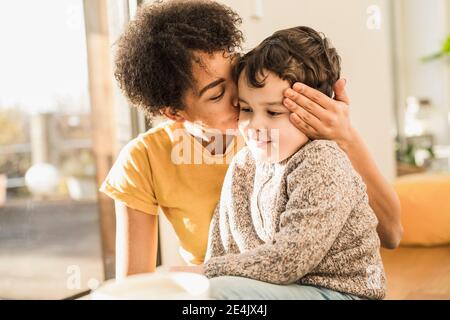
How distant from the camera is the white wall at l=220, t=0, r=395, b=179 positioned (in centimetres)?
182

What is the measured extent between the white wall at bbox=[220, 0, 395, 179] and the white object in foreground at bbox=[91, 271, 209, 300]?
3.90ft

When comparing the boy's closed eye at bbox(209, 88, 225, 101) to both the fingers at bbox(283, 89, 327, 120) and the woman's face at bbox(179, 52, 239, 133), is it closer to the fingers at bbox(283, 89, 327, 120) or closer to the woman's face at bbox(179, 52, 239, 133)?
the woman's face at bbox(179, 52, 239, 133)

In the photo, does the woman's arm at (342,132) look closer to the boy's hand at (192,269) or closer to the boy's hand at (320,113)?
the boy's hand at (320,113)

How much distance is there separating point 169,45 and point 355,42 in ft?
4.75

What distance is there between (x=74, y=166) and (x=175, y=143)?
1.24m

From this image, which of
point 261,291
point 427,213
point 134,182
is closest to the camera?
point 261,291

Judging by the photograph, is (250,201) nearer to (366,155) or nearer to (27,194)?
(366,155)

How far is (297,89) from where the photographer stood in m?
0.99

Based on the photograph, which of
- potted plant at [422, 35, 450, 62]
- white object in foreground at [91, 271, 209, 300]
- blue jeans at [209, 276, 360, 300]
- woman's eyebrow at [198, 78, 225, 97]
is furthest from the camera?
potted plant at [422, 35, 450, 62]

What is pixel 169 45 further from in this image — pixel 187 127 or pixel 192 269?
pixel 192 269

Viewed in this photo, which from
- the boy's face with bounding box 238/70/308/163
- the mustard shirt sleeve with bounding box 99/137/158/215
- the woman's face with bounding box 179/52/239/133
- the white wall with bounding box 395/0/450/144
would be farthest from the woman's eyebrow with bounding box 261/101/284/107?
the white wall with bounding box 395/0/450/144

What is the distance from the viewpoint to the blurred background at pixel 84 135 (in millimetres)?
1590

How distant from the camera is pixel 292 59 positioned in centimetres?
99

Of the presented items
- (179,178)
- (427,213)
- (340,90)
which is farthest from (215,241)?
(427,213)
